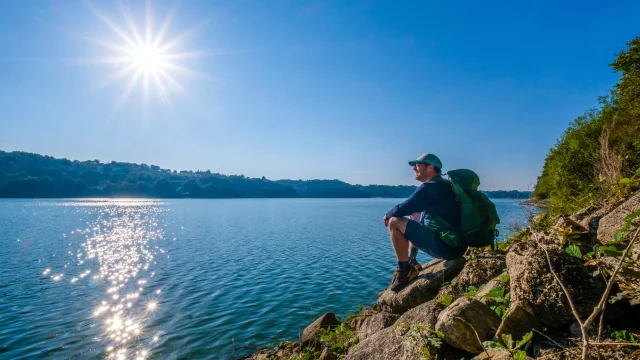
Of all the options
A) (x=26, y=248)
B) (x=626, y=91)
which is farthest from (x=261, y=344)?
(x=26, y=248)

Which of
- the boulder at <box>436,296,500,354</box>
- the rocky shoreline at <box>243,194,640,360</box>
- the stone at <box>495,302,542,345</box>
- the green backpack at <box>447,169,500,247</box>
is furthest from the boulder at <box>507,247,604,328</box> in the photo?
the green backpack at <box>447,169,500,247</box>

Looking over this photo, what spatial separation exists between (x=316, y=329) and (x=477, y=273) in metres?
4.40

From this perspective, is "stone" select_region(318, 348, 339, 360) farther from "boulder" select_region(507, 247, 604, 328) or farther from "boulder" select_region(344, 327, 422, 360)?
"boulder" select_region(507, 247, 604, 328)

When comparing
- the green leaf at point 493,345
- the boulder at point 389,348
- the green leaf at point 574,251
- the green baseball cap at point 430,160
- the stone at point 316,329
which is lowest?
the stone at point 316,329

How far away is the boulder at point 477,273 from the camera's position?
5.67 meters

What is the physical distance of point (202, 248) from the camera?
24047 mm

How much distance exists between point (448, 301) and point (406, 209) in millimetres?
1807

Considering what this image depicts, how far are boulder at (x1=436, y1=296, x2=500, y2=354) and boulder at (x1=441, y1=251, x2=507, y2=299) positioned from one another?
2.13 m

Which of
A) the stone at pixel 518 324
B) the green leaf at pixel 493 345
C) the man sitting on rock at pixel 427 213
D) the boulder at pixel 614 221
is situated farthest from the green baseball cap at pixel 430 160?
the green leaf at pixel 493 345

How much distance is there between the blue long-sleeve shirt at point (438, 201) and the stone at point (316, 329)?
4.12 metres

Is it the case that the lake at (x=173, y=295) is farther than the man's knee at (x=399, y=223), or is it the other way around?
the lake at (x=173, y=295)

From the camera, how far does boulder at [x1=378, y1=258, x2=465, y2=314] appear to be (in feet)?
20.8

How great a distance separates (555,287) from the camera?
3.19 m

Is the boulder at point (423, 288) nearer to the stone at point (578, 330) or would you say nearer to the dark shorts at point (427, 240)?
the dark shorts at point (427, 240)
